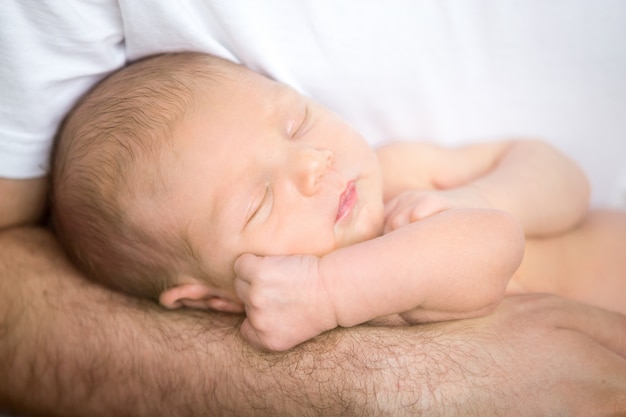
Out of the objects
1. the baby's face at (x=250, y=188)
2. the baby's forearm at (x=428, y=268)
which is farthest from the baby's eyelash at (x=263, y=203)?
the baby's forearm at (x=428, y=268)

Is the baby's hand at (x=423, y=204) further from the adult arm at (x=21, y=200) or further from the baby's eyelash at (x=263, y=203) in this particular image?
the adult arm at (x=21, y=200)

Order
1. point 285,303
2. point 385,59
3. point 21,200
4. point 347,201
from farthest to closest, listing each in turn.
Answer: point 385,59 → point 21,200 → point 347,201 → point 285,303

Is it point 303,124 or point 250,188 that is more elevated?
point 303,124

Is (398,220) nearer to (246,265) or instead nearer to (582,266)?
(246,265)

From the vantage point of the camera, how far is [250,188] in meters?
1.61

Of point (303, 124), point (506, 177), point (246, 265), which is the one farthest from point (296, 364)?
point (506, 177)

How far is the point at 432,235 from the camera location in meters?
1.57

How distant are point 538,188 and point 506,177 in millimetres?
109

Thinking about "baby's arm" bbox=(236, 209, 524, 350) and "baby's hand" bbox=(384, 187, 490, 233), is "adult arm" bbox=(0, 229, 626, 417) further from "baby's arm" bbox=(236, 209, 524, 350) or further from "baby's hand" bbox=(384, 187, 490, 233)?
"baby's hand" bbox=(384, 187, 490, 233)

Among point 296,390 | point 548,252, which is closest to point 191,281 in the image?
point 296,390

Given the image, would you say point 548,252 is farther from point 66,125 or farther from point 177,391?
point 66,125

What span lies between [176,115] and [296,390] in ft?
2.59

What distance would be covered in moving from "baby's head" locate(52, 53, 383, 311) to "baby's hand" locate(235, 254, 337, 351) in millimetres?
89

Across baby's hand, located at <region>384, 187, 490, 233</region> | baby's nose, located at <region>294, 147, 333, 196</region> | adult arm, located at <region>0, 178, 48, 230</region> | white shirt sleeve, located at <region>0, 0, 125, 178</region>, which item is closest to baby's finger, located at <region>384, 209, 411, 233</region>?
baby's hand, located at <region>384, 187, 490, 233</region>
